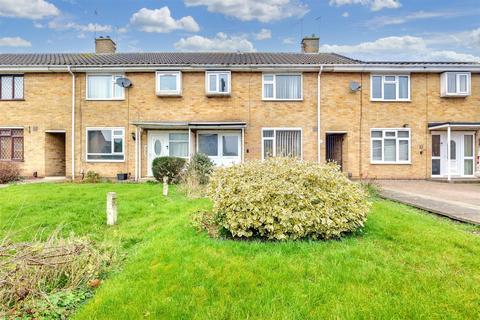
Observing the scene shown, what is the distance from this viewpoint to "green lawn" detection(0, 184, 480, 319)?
282cm

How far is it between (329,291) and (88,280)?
2.86 meters

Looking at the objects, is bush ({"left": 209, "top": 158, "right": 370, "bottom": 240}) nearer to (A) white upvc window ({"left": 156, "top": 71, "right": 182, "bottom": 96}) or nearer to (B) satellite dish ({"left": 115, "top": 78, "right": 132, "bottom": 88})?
(A) white upvc window ({"left": 156, "top": 71, "right": 182, "bottom": 96})

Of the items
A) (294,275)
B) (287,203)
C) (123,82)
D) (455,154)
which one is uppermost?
(123,82)

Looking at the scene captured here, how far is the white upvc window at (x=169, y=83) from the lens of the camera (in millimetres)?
15469

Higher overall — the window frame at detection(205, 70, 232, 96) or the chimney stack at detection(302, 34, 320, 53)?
the chimney stack at detection(302, 34, 320, 53)

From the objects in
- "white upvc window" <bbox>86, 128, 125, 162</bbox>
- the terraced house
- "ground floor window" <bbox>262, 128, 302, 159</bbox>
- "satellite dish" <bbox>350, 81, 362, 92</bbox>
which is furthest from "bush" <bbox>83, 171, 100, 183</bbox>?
"satellite dish" <bbox>350, 81, 362, 92</bbox>

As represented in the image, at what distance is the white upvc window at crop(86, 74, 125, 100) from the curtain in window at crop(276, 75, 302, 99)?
A: 8546mm

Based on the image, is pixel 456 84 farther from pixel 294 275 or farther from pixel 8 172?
pixel 8 172

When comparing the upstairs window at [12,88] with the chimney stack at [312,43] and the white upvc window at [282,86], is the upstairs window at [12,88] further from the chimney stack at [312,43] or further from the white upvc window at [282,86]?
the chimney stack at [312,43]

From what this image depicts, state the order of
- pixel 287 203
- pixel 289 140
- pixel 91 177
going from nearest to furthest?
1. pixel 287 203
2. pixel 91 177
3. pixel 289 140

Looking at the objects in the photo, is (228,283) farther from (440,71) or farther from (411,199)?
(440,71)

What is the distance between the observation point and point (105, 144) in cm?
1575

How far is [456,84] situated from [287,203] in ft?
51.5

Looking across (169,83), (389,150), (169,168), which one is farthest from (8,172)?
(389,150)
